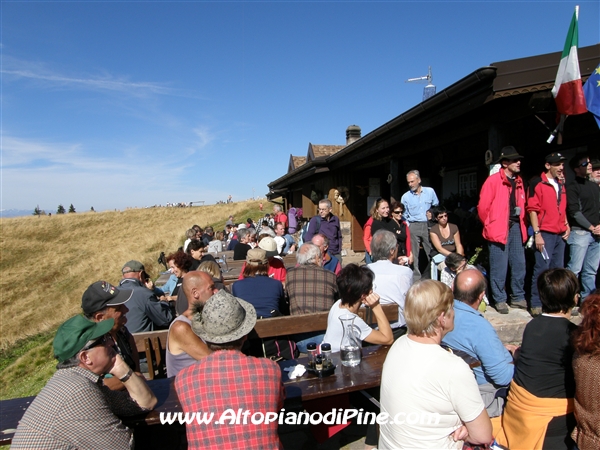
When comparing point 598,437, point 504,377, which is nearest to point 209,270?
point 504,377

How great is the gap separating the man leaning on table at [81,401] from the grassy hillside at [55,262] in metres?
5.26

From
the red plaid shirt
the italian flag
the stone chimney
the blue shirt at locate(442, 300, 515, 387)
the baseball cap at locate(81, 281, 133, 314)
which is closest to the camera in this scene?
the red plaid shirt

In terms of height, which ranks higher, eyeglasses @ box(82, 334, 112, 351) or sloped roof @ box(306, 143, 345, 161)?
sloped roof @ box(306, 143, 345, 161)

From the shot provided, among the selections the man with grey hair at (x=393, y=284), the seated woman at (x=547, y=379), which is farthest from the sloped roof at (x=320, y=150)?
the seated woman at (x=547, y=379)

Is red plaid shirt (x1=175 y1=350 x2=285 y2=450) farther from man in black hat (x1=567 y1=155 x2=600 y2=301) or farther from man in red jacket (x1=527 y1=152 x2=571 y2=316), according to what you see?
man in black hat (x1=567 y1=155 x2=600 y2=301)

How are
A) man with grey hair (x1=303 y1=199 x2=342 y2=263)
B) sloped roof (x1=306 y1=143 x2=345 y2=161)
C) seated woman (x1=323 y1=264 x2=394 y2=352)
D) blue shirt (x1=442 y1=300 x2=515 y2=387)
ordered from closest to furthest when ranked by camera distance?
blue shirt (x1=442 y1=300 x2=515 y2=387)
seated woman (x1=323 y1=264 x2=394 y2=352)
man with grey hair (x1=303 y1=199 x2=342 y2=263)
sloped roof (x1=306 y1=143 x2=345 y2=161)

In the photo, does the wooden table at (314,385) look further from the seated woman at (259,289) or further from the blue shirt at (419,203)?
the blue shirt at (419,203)

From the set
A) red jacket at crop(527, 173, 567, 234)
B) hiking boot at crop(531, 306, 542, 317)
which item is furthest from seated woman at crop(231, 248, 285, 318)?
red jacket at crop(527, 173, 567, 234)

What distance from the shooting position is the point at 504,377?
8.05ft

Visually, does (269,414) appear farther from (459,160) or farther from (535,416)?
(459,160)

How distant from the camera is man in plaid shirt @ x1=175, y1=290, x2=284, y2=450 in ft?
5.54

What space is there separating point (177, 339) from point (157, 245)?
24.8 meters

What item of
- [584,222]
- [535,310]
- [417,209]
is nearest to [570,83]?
[584,222]

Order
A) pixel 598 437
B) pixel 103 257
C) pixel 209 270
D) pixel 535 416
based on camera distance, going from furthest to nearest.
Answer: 1. pixel 103 257
2. pixel 209 270
3. pixel 535 416
4. pixel 598 437
